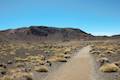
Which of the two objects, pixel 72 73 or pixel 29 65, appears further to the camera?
pixel 29 65

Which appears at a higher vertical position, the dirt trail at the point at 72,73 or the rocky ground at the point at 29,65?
the rocky ground at the point at 29,65

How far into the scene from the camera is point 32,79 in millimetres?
17266

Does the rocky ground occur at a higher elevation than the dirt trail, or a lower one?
higher

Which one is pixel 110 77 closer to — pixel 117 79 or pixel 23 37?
pixel 117 79

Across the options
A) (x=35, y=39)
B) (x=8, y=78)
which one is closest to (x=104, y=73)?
(x=8, y=78)

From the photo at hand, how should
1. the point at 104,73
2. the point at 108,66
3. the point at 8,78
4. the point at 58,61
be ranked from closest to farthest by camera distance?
the point at 8,78 < the point at 104,73 < the point at 108,66 < the point at 58,61

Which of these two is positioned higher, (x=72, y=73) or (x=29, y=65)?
(x=29, y=65)

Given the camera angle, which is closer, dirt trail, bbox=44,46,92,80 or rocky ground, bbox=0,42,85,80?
dirt trail, bbox=44,46,92,80

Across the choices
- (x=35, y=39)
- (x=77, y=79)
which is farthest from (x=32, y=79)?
(x=35, y=39)

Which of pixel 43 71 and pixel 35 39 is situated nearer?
pixel 43 71

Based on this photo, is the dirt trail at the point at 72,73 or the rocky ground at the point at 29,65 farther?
the rocky ground at the point at 29,65

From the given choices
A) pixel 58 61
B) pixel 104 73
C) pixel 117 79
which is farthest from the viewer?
pixel 58 61

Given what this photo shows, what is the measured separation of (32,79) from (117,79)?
590 centimetres

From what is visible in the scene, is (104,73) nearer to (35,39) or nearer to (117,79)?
(117,79)
